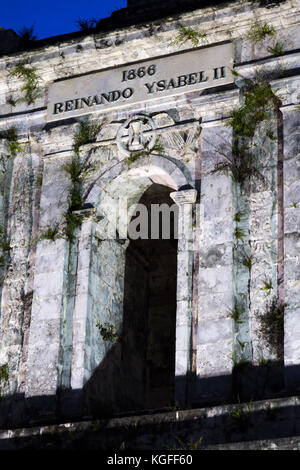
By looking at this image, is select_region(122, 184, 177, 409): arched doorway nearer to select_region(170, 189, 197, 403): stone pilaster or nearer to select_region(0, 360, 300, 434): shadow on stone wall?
select_region(0, 360, 300, 434): shadow on stone wall

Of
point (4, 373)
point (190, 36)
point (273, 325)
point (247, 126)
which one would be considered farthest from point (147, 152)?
point (4, 373)

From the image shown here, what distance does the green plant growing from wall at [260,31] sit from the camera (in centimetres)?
1566

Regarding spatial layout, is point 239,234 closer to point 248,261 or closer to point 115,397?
point 248,261

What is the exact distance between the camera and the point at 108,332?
15797 millimetres

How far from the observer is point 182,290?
1484cm

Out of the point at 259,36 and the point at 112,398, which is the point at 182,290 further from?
the point at 259,36

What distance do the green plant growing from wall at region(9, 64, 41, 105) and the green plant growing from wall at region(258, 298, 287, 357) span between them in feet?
16.1

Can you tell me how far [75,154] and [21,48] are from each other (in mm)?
2052

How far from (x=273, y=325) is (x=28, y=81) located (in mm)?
5298

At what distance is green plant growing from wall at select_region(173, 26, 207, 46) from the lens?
16.0m

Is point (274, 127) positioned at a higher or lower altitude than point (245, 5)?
lower

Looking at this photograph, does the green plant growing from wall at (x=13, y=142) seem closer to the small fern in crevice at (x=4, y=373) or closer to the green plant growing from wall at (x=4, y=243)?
the green plant growing from wall at (x=4, y=243)

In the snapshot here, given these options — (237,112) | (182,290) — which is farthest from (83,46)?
(182,290)

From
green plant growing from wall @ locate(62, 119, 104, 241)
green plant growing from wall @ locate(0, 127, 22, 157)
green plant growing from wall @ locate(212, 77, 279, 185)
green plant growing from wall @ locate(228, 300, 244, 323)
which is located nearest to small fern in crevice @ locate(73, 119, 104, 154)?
green plant growing from wall @ locate(62, 119, 104, 241)
